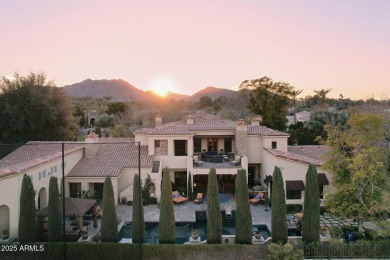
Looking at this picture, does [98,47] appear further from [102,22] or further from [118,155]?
[118,155]

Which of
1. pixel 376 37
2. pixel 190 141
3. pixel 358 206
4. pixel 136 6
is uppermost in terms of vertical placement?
pixel 136 6

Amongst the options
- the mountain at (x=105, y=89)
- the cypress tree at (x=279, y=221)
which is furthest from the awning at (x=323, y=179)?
the mountain at (x=105, y=89)

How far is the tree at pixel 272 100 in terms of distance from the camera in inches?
2062

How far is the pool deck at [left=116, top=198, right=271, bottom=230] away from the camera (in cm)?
2311

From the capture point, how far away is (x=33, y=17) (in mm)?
27438

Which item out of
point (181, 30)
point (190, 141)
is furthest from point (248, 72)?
point (190, 141)

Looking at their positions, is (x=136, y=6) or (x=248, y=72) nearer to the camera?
(x=136, y=6)

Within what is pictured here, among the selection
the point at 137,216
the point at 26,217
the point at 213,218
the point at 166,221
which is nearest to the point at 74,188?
the point at 26,217

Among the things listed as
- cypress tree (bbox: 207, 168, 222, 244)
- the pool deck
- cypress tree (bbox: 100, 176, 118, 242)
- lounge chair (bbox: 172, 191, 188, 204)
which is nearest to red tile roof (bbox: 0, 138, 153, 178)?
lounge chair (bbox: 172, 191, 188, 204)

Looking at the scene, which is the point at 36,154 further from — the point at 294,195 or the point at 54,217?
the point at 294,195

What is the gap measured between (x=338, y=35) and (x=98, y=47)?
2431 cm

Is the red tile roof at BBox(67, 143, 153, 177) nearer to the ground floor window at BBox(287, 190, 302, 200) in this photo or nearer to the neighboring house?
the neighboring house

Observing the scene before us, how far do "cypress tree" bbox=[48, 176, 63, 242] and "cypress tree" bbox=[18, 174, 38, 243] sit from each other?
0.81 metres

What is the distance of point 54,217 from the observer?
1764 centimetres
